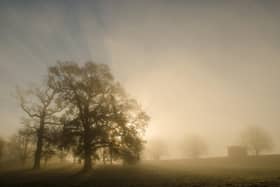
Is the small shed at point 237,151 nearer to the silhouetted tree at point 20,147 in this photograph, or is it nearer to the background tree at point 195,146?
the background tree at point 195,146

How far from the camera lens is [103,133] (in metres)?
28.2

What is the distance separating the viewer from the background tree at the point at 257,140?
77.0 metres

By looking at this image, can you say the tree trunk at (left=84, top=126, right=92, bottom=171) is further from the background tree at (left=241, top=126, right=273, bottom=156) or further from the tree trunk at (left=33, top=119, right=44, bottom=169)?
the background tree at (left=241, top=126, right=273, bottom=156)

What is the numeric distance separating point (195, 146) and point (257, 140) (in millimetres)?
30939

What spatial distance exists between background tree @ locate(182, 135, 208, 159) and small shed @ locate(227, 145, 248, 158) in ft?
92.2

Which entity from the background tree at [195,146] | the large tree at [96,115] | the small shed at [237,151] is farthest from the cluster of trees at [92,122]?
the background tree at [195,146]

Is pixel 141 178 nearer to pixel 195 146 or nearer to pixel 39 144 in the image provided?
pixel 39 144

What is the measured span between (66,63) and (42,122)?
12101 millimetres

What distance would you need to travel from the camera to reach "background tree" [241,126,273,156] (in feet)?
253

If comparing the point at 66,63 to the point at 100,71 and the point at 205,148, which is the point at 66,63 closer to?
the point at 100,71

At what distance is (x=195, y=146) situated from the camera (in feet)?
331

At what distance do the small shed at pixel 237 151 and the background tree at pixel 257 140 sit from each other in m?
9.33

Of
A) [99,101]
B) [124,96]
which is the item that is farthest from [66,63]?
[124,96]

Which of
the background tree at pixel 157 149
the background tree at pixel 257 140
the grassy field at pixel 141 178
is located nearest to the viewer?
the grassy field at pixel 141 178
